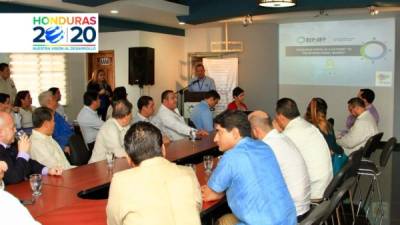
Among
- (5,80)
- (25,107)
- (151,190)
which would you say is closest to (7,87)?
(5,80)

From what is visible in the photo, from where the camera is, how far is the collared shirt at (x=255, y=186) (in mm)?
2486

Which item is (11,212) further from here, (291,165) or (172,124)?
(172,124)

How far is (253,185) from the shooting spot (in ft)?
8.15

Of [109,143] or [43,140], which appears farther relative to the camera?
[109,143]

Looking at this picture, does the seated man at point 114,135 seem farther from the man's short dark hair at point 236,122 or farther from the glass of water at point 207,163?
the man's short dark hair at point 236,122

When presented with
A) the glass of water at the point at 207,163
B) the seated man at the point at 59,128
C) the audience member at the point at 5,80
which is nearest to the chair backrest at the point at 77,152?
the seated man at the point at 59,128

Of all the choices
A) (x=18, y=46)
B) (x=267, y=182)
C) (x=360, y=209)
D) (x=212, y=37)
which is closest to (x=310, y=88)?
(x=212, y=37)

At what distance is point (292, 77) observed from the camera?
1063cm

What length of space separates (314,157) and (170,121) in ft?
8.71

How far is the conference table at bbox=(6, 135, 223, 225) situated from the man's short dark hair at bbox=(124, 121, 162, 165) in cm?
58

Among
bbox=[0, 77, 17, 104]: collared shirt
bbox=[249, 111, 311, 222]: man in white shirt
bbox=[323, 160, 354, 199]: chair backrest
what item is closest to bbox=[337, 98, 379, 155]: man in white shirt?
bbox=[323, 160, 354, 199]: chair backrest

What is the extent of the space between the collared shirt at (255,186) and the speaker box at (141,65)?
7590 mm

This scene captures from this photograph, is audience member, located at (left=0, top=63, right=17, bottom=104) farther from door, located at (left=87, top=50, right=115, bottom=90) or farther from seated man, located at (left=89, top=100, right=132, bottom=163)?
seated man, located at (left=89, top=100, right=132, bottom=163)

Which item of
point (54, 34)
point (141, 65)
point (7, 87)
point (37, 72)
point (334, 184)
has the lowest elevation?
point (334, 184)
